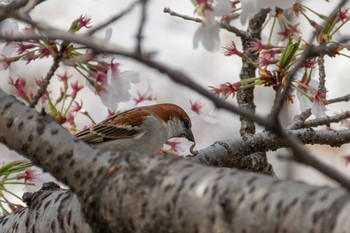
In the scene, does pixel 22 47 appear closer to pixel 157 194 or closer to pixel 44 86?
pixel 44 86

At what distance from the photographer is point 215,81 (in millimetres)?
9688

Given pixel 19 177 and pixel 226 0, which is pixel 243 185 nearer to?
pixel 226 0

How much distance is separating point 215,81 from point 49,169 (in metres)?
7.69

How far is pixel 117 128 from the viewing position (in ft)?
12.9

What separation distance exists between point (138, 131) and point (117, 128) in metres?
0.13

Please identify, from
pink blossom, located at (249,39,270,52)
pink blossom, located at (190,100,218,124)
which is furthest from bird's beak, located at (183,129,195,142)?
pink blossom, located at (249,39,270,52)

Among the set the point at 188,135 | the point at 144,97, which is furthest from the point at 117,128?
the point at 188,135

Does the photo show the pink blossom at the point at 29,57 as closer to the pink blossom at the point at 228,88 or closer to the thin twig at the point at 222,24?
the thin twig at the point at 222,24

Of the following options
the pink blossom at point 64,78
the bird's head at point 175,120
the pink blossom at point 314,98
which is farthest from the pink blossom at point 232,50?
the bird's head at point 175,120

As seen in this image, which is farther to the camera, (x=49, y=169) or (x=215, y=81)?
(x=215, y=81)

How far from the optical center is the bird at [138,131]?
152 inches

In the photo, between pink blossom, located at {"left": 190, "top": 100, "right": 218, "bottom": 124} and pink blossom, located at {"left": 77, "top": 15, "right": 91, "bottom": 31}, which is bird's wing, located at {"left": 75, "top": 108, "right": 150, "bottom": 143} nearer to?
pink blossom, located at {"left": 190, "top": 100, "right": 218, "bottom": 124}

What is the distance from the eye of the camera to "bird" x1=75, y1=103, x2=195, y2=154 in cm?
386

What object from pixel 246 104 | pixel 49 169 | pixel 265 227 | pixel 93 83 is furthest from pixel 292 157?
pixel 246 104
